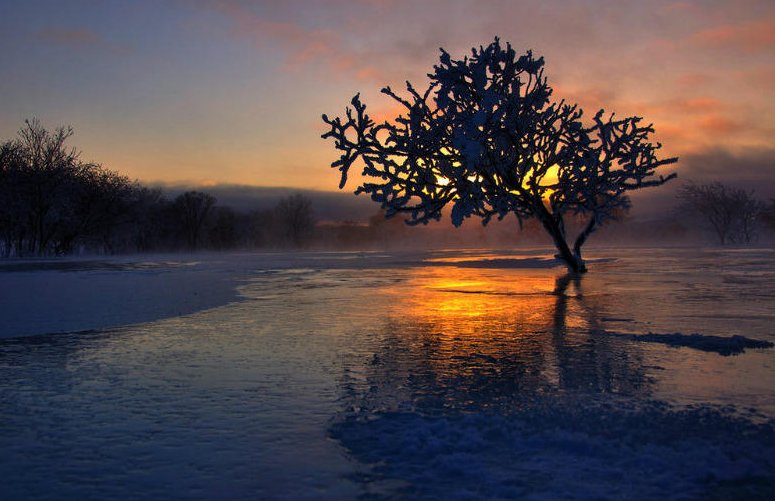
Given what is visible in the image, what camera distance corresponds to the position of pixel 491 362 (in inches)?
234

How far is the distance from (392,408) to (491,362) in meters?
1.89

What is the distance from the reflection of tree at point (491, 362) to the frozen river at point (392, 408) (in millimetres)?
33

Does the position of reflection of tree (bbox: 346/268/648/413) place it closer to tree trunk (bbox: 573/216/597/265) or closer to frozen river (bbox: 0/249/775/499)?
frozen river (bbox: 0/249/775/499)

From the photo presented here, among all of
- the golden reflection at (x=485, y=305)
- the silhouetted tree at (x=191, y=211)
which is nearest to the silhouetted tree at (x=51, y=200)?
the silhouetted tree at (x=191, y=211)

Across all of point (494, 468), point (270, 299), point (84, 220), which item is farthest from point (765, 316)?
point (84, 220)

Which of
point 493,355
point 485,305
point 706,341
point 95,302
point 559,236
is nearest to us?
point 493,355

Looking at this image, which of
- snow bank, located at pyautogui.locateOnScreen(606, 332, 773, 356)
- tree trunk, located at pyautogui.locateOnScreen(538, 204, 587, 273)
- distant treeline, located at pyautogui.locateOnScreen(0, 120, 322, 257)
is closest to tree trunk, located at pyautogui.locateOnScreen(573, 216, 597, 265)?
tree trunk, located at pyautogui.locateOnScreen(538, 204, 587, 273)

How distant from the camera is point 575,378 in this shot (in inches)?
204

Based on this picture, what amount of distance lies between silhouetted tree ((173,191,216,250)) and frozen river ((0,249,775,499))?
79715 mm

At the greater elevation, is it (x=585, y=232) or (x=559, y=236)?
(x=585, y=232)

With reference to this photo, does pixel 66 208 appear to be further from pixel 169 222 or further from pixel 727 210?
pixel 727 210

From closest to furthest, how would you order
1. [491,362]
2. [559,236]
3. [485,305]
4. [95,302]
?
[491,362] < [485,305] < [95,302] < [559,236]

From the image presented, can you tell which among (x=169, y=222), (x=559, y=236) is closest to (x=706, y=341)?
(x=559, y=236)

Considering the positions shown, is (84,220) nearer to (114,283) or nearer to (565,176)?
(114,283)
